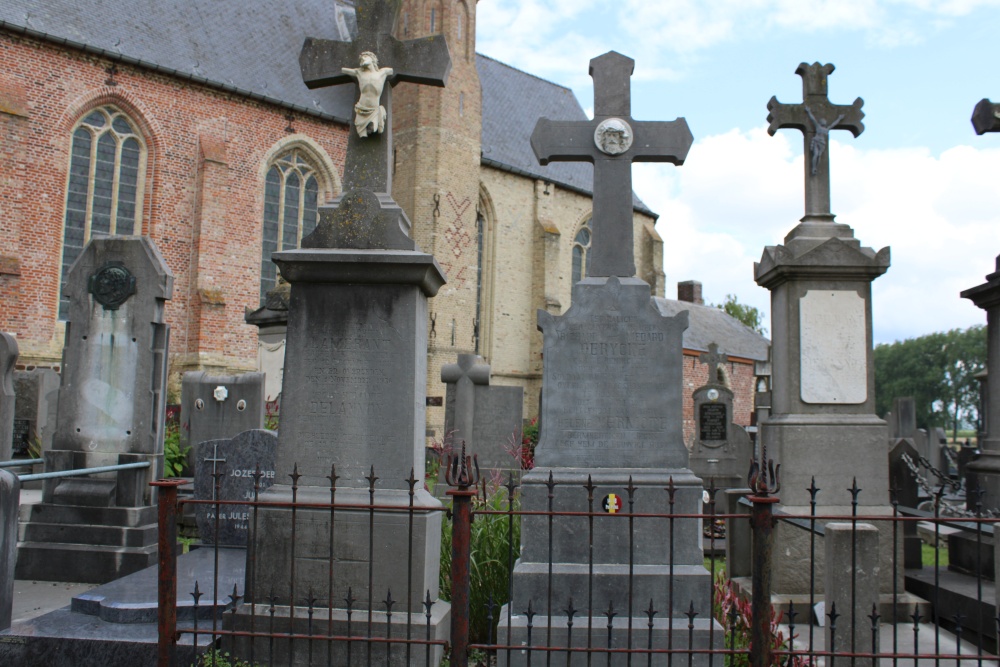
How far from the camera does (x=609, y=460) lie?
16.1 ft

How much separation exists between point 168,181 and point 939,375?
60931 mm

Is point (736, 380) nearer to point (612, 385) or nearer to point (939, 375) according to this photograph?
point (612, 385)

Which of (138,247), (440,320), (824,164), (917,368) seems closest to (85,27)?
(440,320)

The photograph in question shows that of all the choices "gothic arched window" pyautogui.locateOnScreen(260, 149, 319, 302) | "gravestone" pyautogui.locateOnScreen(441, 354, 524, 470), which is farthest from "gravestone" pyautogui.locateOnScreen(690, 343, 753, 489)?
"gothic arched window" pyautogui.locateOnScreen(260, 149, 319, 302)

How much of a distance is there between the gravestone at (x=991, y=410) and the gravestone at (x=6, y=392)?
8807 mm

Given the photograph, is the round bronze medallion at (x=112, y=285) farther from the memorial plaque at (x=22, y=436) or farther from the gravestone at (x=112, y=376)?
the memorial plaque at (x=22, y=436)

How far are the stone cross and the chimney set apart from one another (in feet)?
106

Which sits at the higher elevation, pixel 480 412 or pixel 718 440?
pixel 480 412

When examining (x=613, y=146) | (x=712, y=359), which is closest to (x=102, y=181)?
(x=712, y=359)

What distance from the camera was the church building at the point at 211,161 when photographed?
1638 cm

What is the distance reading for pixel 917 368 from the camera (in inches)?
2466

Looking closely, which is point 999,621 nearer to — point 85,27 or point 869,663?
point 869,663

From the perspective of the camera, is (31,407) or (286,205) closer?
(31,407)

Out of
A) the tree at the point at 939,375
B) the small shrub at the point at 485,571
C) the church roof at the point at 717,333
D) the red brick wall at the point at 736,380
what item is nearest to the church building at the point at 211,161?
the red brick wall at the point at 736,380
